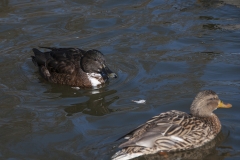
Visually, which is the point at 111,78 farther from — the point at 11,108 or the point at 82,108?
the point at 11,108

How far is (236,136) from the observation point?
26.0 feet

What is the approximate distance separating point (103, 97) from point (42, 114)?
1.23 meters

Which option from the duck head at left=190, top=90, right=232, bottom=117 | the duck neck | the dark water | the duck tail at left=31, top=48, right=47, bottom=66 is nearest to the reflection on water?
the dark water

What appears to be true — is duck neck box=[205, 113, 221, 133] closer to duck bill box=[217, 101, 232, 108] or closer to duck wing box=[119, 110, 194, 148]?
duck bill box=[217, 101, 232, 108]

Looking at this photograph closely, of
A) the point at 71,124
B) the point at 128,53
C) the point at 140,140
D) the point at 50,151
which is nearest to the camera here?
the point at 140,140

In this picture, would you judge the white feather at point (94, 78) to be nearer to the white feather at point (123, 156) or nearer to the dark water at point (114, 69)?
the dark water at point (114, 69)

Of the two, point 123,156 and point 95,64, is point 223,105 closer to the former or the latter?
point 123,156

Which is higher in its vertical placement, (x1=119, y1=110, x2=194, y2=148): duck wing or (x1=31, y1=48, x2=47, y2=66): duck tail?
(x1=31, y1=48, x2=47, y2=66): duck tail

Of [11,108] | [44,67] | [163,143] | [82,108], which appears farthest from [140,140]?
[44,67]

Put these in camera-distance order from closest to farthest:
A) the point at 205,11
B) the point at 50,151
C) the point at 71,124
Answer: the point at 50,151, the point at 71,124, the point at 205,11

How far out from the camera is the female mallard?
735cm

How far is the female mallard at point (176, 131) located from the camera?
735cm

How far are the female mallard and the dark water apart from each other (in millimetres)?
188

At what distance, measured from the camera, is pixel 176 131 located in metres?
7.55
